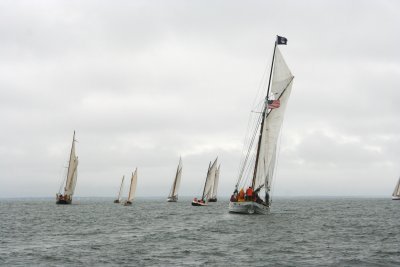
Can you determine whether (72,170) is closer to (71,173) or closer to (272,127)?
(71,173)

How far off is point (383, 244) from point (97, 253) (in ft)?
72.2

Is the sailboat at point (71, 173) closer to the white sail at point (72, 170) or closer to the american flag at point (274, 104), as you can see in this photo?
the white sail at point (72, 170)

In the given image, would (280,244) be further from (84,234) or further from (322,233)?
(84,234)

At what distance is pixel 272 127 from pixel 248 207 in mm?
11397

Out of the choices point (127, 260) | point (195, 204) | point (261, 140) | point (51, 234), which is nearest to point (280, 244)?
point (127, 260)

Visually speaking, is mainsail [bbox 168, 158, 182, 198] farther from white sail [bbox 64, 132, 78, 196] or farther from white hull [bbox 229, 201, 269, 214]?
white hull [bbox 229, 201, 269, 214]

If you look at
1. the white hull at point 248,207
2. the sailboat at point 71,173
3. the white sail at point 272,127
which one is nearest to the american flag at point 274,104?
the white sail at point 272,127

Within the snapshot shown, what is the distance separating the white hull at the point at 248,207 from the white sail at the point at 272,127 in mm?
3137

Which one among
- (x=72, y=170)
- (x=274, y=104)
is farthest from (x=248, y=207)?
(x=72, y=170)

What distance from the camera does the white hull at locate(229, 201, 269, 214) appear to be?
199 feet

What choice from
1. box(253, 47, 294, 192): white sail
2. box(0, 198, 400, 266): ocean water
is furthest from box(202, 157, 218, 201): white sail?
box(0, 198, 400, 266): ocean water

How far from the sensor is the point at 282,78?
2496 inches

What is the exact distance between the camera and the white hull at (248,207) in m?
60.5

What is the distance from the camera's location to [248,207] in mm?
60781
